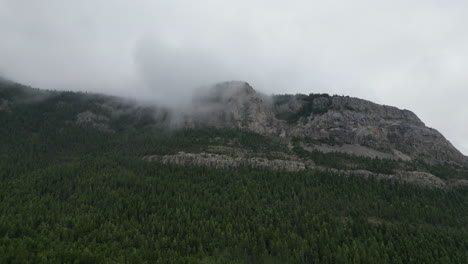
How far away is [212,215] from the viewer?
123 metres

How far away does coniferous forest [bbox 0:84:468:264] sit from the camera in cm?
9912

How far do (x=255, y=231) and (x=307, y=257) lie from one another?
20723 mm

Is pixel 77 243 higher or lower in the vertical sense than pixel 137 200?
→ lower

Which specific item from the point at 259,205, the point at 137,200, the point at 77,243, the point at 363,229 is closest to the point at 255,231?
the point at 259,205

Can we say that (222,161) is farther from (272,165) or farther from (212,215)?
(212,215)

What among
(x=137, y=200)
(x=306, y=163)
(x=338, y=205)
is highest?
(x=306, y=163)

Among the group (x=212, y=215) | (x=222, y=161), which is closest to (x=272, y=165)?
(x=222, y=161)

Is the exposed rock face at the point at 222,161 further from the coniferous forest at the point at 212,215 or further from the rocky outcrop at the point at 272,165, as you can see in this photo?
the coniferous forest at the point at 212,215

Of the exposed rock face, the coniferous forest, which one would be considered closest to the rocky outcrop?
the exposed rock face

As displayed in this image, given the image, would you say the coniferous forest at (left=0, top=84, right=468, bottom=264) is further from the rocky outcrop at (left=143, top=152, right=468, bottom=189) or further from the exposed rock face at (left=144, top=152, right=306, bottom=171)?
the exposed rock face at (left=144, top=152, right=306, bottom=171)

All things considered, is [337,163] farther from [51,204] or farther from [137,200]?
[51,204]

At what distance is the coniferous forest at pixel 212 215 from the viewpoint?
325ft

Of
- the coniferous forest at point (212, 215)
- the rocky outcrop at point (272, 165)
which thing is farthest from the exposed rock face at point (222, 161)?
Answer: the coniferous forest at point (212, 215)

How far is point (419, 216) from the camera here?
5325 inches
